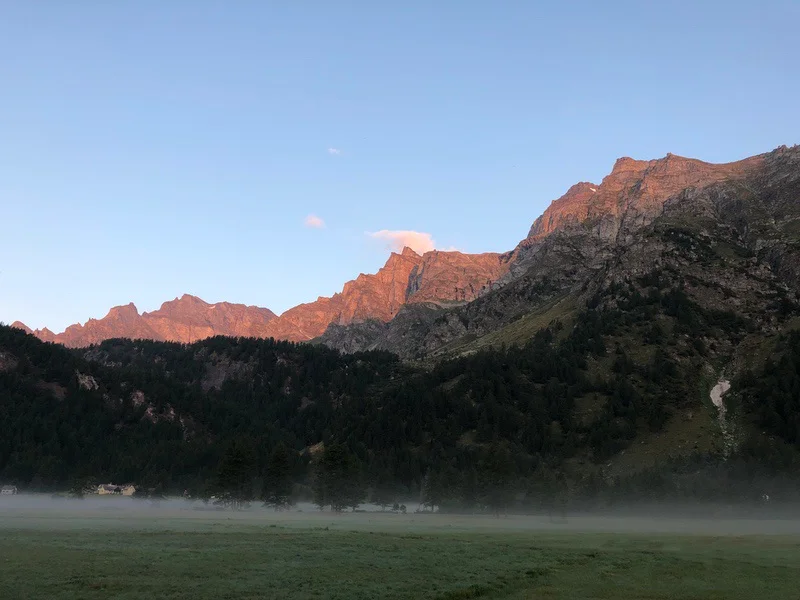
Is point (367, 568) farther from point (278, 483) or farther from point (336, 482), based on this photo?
point (278, 483)

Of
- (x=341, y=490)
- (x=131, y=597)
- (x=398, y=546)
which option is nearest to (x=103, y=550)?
(x=131, y=597)

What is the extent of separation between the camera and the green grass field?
37.9m

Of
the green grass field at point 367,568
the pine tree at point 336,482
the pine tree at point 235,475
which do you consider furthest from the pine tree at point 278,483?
the green grass field at point 367,568

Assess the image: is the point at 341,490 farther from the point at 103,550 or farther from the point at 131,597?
the point at 131,597

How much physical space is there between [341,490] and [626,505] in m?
78.8

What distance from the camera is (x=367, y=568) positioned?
1885 inches

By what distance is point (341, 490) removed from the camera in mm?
164250

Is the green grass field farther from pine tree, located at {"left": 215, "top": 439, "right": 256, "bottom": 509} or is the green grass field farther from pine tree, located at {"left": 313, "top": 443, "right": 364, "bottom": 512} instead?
pine tree, located at {"left": 313, "top": 443, "right": 364, "bottom": 512}

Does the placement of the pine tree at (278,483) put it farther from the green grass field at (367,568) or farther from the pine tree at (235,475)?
the green grass field at (367,568)

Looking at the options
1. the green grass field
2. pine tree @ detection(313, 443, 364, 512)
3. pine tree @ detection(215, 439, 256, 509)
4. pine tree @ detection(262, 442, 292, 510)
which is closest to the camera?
the green grass field

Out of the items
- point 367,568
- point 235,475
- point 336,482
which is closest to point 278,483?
point 235,475

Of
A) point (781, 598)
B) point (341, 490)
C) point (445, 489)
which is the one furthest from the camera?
point (445, 489)

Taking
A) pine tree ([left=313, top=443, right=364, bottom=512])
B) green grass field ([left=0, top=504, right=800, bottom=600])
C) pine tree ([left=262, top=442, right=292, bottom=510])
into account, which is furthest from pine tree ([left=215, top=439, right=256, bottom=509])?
green grass field ([left=0, top=504, right=800, bottom=600])

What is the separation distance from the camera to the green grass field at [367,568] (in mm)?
37938
